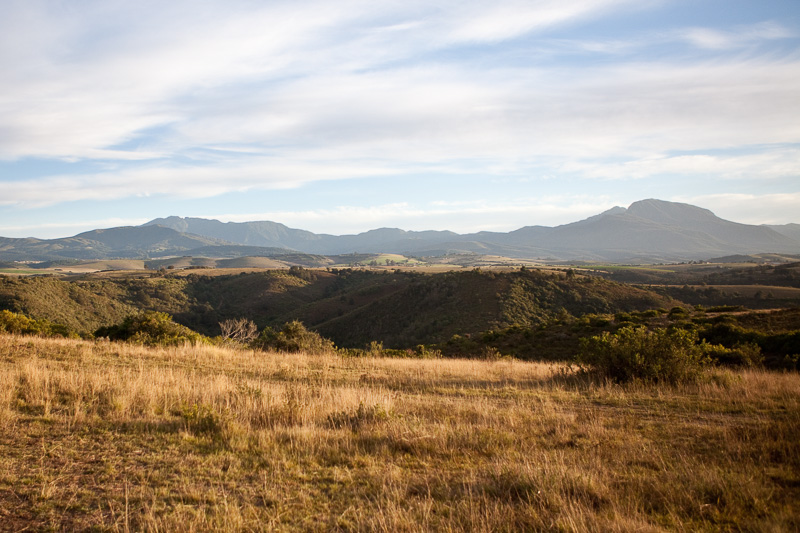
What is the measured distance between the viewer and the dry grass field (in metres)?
3.66

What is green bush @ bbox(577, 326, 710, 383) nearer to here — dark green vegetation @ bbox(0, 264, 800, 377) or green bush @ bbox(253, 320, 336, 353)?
dark green vegetation @ bbox(0, 264, 800, 377)

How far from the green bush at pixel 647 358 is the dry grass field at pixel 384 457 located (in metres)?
0.69

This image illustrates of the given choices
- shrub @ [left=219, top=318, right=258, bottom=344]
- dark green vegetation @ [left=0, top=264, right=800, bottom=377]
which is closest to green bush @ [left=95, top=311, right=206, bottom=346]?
dark green vegetation @ [left=0, top=264, right=800, bottom=377]

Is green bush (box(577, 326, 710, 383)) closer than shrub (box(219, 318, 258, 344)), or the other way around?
green bush (box(577, 326, 710, 383))

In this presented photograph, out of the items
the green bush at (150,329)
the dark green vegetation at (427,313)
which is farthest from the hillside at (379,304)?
the green bush at (150,329)

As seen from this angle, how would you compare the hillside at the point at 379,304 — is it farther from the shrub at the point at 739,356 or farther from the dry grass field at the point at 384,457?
the dry grass field at the point at 384,457

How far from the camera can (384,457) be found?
17.0ft

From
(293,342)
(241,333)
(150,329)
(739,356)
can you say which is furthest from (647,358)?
(241,333)

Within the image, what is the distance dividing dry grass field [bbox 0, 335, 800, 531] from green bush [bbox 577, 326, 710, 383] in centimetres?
69

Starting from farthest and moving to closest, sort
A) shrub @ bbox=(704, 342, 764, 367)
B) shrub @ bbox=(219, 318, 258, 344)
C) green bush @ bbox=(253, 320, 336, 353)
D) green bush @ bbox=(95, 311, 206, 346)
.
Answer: shrub @ bbox=(219, 318, 258, 344)
green bush @ bbox=(253, 320, 336, 353)
green bush @ bbox=(95, 311, 206, 346)
shrub @ bbox=(704, 342, 764, 367)

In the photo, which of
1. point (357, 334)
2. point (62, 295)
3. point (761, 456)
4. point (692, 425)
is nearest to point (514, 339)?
point (692, 425)

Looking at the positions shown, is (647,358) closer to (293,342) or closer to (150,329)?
(293,342)

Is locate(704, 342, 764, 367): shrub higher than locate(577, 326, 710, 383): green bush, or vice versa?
locate(577, 326, 710, 383): green bush

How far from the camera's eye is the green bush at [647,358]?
31.9ft
